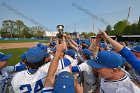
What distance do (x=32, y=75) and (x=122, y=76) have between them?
1180mm

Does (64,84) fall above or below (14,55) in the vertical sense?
above

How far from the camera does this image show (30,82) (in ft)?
11.5

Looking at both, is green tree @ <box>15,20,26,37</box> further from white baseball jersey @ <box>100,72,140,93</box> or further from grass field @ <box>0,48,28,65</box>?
white baseball jersey @ <box>100,72,140,93</box>

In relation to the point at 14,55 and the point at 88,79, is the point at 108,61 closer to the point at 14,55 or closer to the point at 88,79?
the point at 88,79

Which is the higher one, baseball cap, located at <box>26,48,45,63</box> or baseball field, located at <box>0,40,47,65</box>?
baseball cap, located at <box>26,48,45,63</box>

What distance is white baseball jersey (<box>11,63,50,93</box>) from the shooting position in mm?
3510

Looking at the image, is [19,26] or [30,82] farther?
[19,26]

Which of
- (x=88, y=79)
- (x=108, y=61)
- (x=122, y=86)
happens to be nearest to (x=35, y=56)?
(x=108, y=61)

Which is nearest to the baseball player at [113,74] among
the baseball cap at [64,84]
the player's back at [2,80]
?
the baseball cap at [64,84]

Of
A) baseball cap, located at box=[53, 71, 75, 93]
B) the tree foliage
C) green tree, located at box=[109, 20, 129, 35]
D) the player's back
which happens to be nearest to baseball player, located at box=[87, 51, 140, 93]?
baseball cap, located at box=[53, 71, 75, 93]

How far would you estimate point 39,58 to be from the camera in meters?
3.58

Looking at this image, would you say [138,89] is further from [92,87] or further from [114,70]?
[92,87]

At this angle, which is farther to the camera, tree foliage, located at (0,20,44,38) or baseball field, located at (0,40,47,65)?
tree foliage, located at (0,20,44,38)

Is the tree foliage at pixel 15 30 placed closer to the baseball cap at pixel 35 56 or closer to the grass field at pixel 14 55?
the grass field at pixel 14 55
